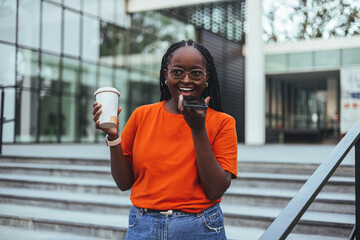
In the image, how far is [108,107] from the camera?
137 cm

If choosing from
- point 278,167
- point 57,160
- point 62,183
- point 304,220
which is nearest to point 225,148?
point 304,220

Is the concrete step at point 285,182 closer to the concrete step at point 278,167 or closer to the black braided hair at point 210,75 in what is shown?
the concrete step at point 278,167

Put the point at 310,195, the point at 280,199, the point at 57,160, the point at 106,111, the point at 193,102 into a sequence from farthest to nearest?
the point at 57,160, the point at 280,199, the point at 310,195, the point at 106,111, the point at 193,102

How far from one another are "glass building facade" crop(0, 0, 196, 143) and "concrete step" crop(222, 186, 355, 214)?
32.2 feet

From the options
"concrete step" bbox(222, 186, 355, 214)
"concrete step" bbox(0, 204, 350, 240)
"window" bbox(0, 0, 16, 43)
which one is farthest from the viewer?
"window" bbox(0, 0, 16, 43)

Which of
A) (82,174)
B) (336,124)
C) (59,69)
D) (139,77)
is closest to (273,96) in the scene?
(336,124)

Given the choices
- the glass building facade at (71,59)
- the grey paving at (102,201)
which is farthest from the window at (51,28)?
the grey paving at (102,201)

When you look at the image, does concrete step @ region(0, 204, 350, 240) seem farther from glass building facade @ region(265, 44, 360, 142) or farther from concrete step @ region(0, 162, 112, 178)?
glass building facade @ region(265, 44, 360, 142)

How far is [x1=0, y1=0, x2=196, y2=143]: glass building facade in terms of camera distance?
13.6 metres

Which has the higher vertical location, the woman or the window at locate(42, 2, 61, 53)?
the window at locate(42, 2, 61, 53)

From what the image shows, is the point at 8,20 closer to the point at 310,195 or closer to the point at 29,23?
the point at 29,23

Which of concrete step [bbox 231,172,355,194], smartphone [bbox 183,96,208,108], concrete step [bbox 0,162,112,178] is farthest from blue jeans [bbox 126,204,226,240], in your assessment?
concrete step [bbox 0,162,112,178]

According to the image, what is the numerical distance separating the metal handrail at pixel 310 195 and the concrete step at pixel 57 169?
3.83 m

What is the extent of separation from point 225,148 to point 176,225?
0.33 m
